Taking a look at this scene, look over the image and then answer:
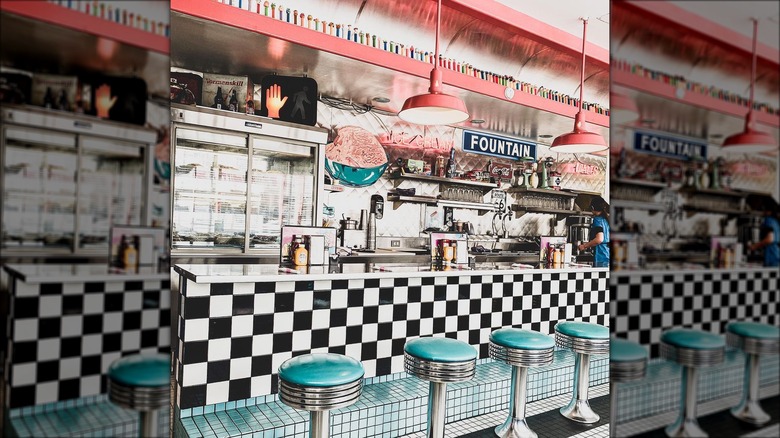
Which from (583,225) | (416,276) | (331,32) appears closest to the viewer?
(416,276)

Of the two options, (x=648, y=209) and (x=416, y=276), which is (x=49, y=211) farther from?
(x=416, y=276)

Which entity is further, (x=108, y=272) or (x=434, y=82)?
→ (x=434, y=82)

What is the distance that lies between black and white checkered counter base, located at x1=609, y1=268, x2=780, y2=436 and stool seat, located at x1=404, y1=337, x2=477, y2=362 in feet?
6.58

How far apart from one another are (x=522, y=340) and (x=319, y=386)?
141cm

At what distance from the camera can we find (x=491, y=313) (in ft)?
12.1

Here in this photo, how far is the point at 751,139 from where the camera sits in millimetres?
433

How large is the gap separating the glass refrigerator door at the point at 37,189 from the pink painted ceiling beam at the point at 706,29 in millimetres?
554

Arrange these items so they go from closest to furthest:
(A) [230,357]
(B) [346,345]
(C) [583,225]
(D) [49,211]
Answer: 1. (D) [49,211]
2. (A) [230,357]
3. (B) [346,345]
4. (C) [583,225]

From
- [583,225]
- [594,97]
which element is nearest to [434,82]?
[594,97]

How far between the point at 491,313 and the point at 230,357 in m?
2.01

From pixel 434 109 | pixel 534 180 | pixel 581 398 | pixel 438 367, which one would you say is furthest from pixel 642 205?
pixel 534 180

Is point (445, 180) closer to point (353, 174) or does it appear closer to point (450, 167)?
point (450, 167)

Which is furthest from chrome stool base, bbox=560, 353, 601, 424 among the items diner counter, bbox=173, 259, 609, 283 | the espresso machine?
the espresso machine

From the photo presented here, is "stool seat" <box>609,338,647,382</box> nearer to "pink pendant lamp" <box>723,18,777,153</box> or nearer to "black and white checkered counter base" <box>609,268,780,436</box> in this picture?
"black and white checkered counter base" <box>609,268,780,436</box>
